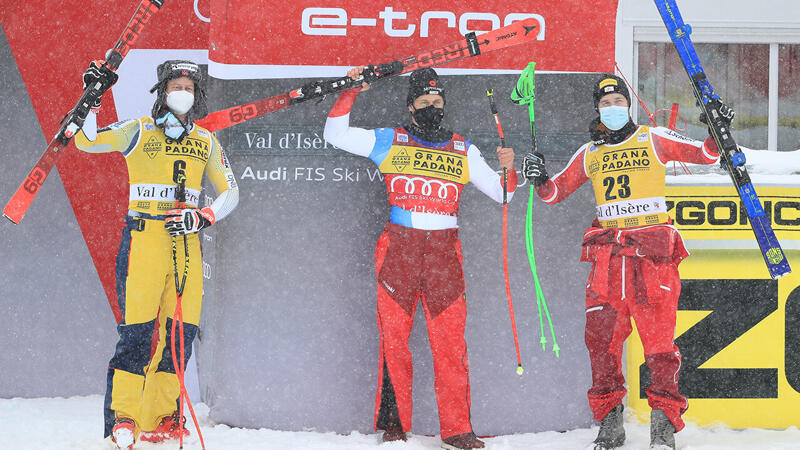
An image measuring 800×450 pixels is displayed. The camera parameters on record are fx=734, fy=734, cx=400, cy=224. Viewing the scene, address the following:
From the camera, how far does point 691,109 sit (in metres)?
4.61

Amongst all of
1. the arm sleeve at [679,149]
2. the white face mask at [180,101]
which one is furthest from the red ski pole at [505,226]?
the white face mask at [180,101]

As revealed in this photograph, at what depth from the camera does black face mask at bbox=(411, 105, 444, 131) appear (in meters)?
3.55

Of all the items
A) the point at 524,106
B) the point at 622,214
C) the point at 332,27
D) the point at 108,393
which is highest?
the point at 332,27

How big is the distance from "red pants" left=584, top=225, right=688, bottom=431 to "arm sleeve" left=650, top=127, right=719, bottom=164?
0.41 m

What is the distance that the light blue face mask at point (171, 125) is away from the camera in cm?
332

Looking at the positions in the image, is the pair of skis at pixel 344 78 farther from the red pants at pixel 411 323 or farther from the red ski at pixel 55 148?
the red pants at pixel 411 323

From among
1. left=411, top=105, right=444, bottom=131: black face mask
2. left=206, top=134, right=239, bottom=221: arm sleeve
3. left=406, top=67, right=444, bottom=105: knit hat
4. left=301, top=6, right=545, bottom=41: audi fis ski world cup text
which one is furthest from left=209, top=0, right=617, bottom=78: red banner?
left=206, top=134, right=239, bottom=221: arm sleeve

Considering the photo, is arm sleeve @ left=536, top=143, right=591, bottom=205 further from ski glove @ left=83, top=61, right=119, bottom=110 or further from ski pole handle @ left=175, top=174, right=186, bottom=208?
ski glove @ left=83, top=61, right=119, bottom=110

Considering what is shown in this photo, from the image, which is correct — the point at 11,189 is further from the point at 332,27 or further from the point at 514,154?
the point at 514,154

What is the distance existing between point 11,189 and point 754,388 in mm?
4307

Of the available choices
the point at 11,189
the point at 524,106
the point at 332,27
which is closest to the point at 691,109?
the point at 524,106

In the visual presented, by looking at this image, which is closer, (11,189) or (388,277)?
(388,277)

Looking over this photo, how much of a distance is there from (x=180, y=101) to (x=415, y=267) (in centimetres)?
132

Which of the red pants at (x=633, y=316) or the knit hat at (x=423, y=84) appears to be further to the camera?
the knit hat at (x=423, y=84)
